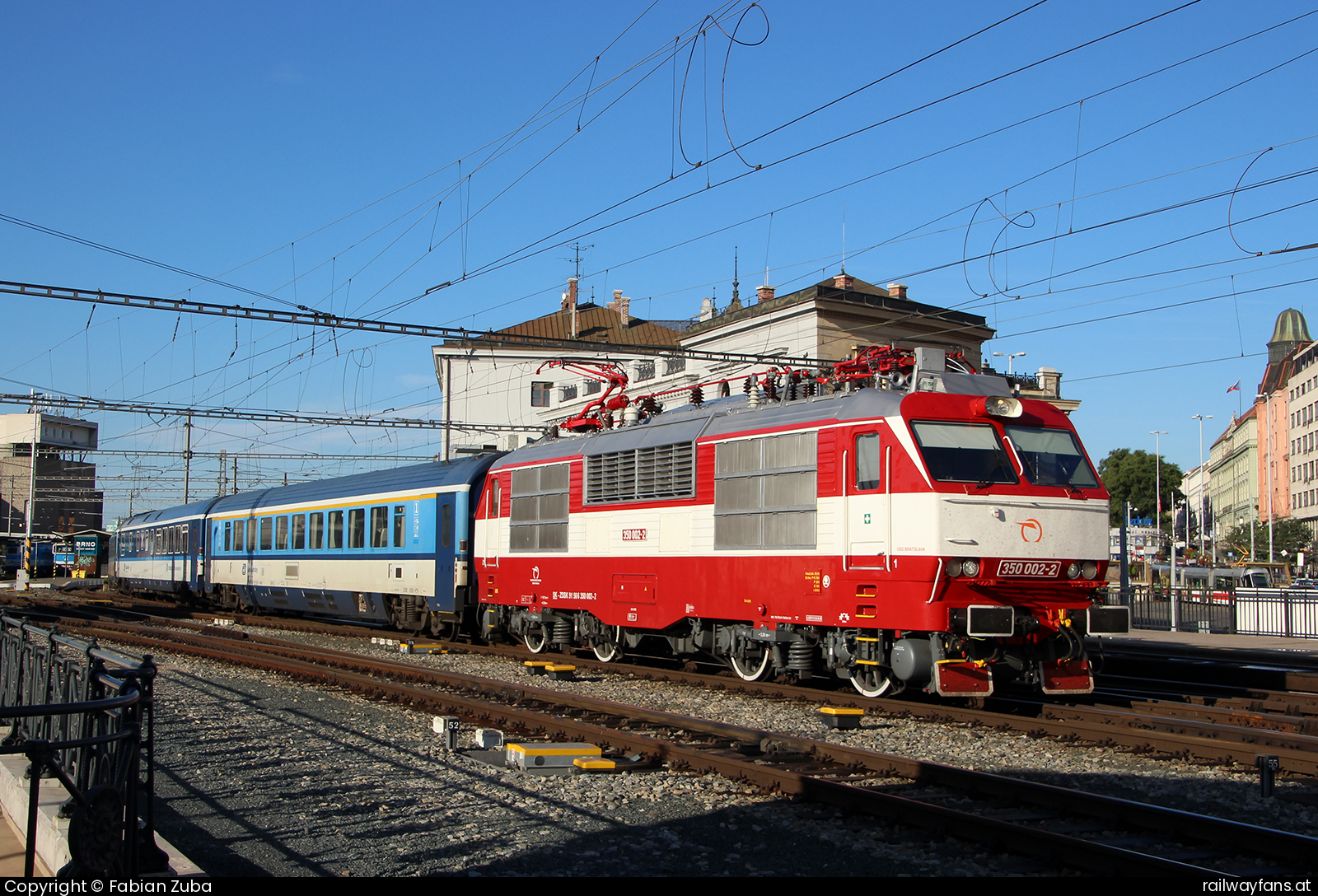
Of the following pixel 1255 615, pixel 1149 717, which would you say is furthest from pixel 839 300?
pixel 1149 717

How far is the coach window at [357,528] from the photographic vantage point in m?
25.2

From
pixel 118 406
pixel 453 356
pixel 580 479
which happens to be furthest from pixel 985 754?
pixel 453 356

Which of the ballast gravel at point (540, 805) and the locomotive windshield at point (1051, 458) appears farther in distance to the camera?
the locomotive windshield at point (1051, 458)

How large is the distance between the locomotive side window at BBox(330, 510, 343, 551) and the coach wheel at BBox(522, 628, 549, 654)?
808cm

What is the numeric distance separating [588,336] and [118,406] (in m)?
36.0

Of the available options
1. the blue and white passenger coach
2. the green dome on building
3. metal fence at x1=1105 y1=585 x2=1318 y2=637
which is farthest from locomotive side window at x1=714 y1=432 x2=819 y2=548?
the green dome on building

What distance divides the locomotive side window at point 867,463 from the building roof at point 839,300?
98.2 ft

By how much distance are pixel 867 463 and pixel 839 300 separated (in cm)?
3242

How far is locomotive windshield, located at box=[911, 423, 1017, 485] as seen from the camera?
11898mm

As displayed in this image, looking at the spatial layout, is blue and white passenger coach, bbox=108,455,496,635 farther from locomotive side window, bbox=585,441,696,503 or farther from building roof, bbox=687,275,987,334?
building roof, bbox=687,275,987,334

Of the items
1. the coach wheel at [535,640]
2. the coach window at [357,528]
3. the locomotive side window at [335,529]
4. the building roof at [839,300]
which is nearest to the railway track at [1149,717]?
the coach wheel at [535,640]

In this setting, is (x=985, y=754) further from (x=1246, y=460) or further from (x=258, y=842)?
(x=1246, y=460)

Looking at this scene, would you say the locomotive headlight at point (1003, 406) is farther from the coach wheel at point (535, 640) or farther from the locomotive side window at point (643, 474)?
the coach wheel at point (535, 640)

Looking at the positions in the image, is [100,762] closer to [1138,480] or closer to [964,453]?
[964,453]
